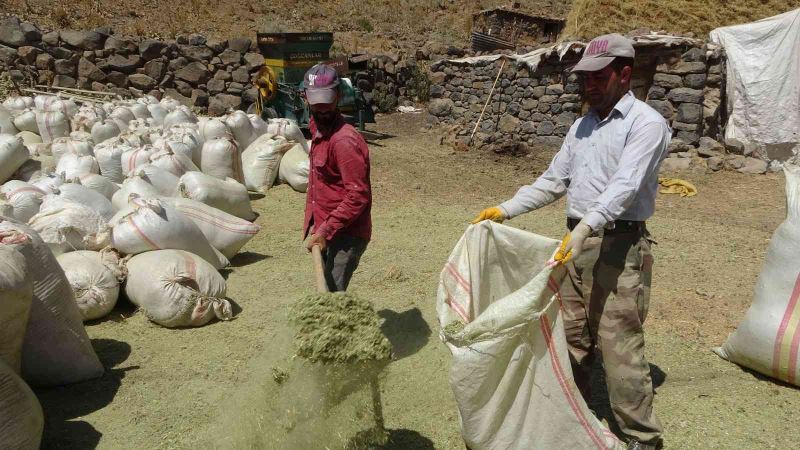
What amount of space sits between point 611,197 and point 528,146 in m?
9.08

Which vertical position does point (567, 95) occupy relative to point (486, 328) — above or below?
below

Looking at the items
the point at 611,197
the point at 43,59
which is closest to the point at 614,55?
the point at 611,197

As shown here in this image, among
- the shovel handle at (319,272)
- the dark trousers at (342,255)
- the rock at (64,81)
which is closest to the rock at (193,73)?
the rock at (64,81)

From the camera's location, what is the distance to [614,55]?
2.25m

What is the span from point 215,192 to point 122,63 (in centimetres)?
815

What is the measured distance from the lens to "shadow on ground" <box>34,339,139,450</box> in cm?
258

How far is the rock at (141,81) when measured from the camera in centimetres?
1197

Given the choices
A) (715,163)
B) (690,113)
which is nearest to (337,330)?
(715,163)

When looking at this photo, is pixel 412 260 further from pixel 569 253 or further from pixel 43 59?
pixel 43 59

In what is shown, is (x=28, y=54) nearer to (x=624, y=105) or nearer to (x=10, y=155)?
(x=10, y=155)

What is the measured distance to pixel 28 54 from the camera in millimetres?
11211

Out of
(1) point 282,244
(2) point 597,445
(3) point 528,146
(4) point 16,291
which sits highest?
(4) point 16,291

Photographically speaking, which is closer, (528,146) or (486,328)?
(486,328)

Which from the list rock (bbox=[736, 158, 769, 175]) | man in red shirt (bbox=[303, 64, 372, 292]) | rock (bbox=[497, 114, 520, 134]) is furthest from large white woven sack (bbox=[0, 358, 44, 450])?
rock (bbox=[497, 114, 520, 134])
